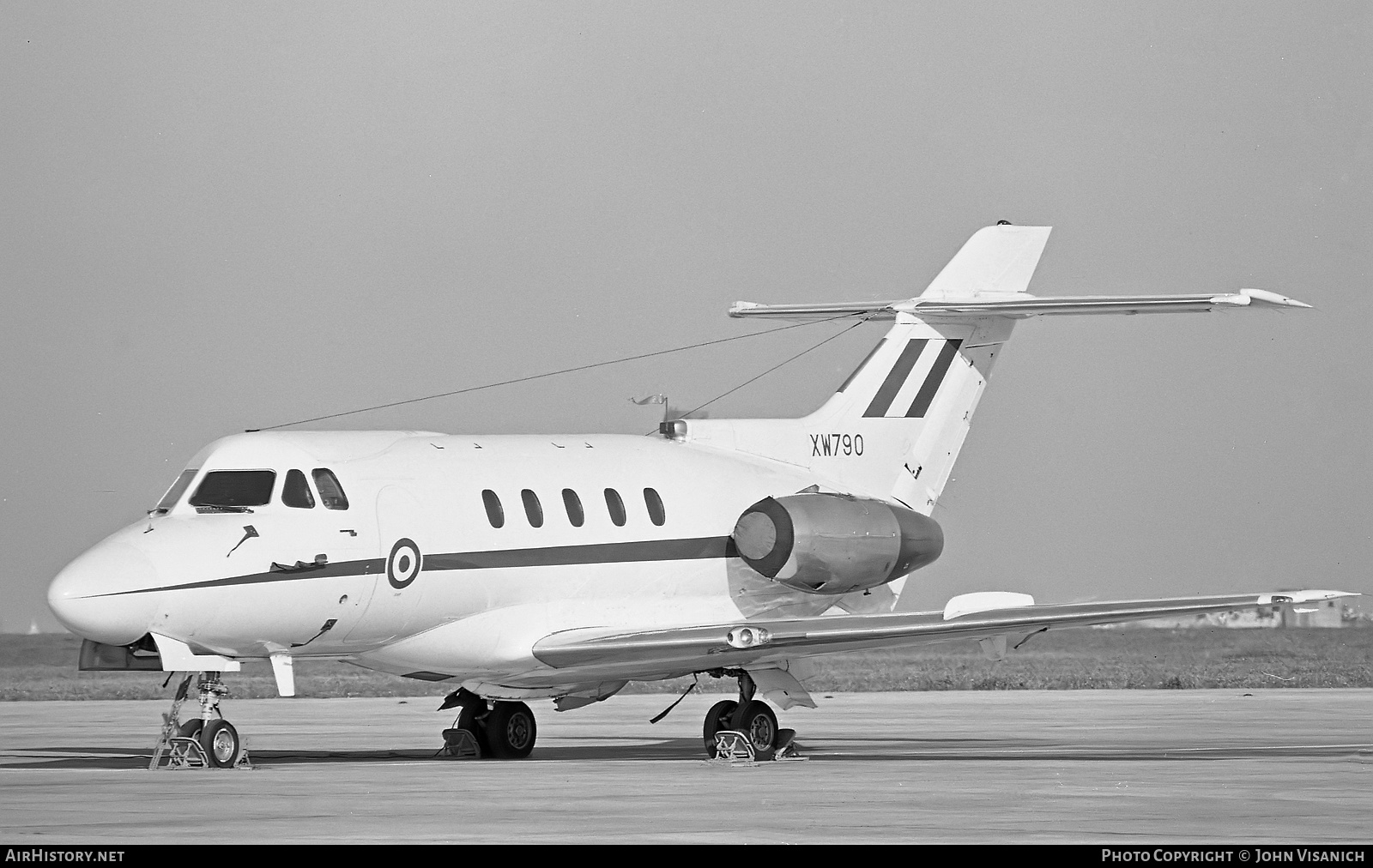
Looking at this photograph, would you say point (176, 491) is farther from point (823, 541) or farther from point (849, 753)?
point (849, 753)

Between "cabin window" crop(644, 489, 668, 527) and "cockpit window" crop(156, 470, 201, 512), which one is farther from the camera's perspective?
"cabin window" crop(644, 489, 668, 527)

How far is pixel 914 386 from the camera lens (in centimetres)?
2586

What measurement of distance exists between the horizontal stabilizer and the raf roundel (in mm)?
→ 7302

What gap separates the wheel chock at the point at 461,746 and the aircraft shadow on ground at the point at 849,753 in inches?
8.4

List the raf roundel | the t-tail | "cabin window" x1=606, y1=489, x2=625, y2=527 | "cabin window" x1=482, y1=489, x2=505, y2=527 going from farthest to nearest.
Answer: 1. the t-tail
2. "cabin window" x1=606, y1=489, x2=625, y2=527
3. "cabin window" x1=482, y1=489, x2=505, y2=527
4. the raf roundel

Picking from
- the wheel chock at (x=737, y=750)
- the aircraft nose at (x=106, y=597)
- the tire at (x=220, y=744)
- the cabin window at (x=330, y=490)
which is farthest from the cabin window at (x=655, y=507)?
the aircraft nose at (x=106, y=597)

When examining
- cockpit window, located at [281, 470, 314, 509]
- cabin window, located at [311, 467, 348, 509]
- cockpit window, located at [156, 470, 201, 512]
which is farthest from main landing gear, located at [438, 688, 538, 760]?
cockpit window, located at [156, 470, 201, 512]

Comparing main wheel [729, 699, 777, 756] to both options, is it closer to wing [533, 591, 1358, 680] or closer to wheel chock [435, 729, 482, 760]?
wing [533, 591, 1358, 680]

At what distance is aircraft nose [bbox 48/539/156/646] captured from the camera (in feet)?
59.1

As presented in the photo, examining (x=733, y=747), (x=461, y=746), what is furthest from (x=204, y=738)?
(x=733, y=747)

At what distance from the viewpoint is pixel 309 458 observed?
Answer: 20125 millimetres

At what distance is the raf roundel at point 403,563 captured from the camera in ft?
65.9

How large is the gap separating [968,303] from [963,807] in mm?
11757
